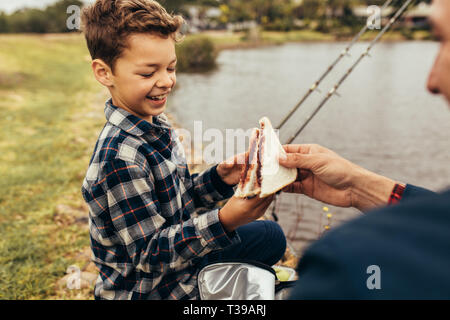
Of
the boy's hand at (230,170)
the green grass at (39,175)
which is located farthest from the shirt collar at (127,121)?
the green grass at (39,175)

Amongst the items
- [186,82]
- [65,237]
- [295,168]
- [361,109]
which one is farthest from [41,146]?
[186,82]

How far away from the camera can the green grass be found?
3119 mm

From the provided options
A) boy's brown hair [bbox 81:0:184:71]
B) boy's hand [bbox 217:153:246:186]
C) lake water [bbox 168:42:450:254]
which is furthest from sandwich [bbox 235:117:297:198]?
lake water [bbox 168:42:450:254]

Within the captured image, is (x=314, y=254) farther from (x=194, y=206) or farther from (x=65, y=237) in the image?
(x=65, y=237)

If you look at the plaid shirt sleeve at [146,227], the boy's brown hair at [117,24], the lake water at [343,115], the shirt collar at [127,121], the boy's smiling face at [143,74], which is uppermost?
the boy's brown hair at [117,24]

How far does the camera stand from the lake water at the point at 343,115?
6.40 m

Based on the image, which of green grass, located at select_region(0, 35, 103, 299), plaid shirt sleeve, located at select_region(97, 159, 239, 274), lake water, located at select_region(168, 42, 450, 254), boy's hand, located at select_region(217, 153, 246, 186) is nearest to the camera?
plaid shirt sleeve, located at select_region(97, 159, 239, 274)

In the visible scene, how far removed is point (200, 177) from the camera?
233 centimetres

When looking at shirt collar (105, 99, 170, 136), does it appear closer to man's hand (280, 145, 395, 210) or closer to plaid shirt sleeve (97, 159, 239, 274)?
plaid shirt sleeve (97, 159, 239, 274)

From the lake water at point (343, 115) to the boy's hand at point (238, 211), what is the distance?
2.54 m

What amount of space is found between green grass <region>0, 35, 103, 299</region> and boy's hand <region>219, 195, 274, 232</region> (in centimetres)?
197

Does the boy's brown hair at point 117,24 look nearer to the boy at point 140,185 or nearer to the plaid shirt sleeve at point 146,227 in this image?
the boy at point 140,185

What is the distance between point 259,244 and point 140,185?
101 centimetres
